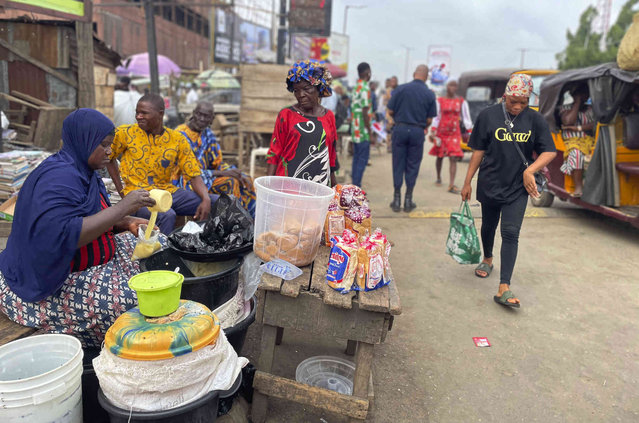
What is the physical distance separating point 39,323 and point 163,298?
2.66 feet

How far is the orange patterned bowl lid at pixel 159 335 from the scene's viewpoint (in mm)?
1691

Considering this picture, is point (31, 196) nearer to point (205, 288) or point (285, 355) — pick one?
point (205, 288)

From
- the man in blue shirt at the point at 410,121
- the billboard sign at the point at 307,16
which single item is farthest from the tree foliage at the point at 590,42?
the man in blue shirt at the point at 410,121

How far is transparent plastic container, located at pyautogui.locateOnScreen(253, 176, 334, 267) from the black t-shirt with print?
6.70 feet

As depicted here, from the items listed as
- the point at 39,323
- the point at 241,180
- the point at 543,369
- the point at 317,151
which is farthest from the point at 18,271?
the point at 543,369

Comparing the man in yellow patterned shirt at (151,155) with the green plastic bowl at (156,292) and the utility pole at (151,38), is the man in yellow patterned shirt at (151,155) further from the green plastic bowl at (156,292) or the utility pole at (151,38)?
the utility pole at (151,38)

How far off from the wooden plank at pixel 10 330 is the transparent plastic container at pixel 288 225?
118 centimetres

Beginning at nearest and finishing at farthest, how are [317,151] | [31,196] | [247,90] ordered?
[31,196]
[317,151]
[247,90]

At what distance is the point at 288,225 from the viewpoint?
91.4 inches

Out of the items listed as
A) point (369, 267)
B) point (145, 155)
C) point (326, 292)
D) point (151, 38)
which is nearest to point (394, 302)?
point (369, 267)

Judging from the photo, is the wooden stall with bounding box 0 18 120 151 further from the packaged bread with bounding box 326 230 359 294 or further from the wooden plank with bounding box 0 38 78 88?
the packaged bread with bounding box 326 230 359 294

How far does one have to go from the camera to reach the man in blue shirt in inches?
250

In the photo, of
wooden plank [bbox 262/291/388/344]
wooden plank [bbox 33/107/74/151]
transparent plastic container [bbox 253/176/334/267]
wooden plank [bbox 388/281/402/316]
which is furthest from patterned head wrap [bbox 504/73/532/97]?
wooden plank [bbox 33/107/74/151]

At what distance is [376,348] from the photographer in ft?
10.4
